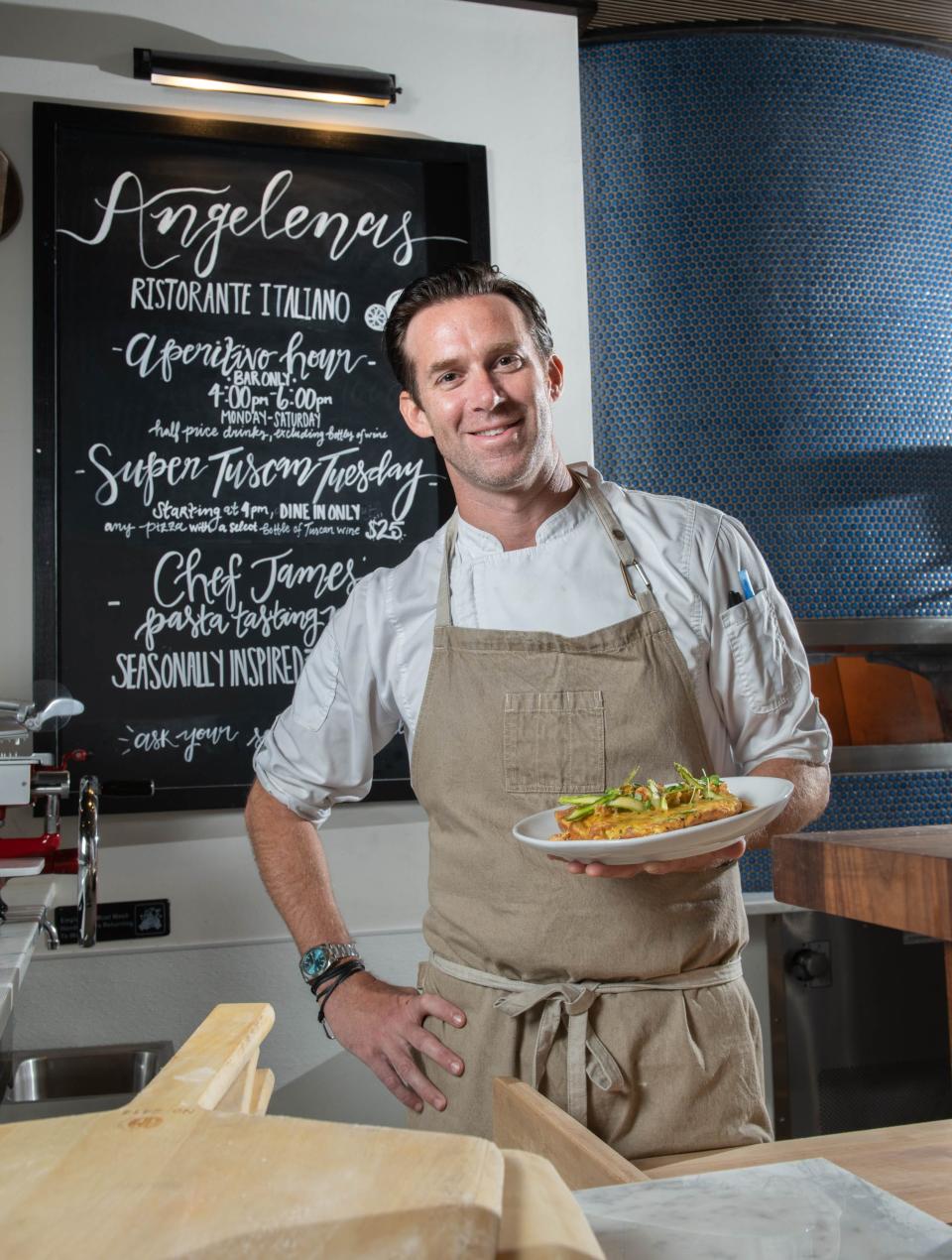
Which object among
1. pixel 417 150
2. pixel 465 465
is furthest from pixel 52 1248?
pixel 417 150

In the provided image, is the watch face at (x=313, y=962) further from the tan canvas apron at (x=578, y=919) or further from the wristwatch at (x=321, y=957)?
the tan canvas apron at (x=578, y=919)

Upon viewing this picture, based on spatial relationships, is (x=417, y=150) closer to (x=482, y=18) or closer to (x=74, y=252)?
(x=482, y=18)

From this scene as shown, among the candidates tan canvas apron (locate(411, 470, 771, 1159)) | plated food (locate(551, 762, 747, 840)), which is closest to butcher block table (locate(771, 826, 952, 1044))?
plated food (locate(551, 762, 747, 840))

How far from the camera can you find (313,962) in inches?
69.2

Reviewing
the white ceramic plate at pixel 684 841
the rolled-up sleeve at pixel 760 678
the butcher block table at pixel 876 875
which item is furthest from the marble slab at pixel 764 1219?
the rolled-up sleeve at pixel 760 678

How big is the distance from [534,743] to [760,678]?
35 cm

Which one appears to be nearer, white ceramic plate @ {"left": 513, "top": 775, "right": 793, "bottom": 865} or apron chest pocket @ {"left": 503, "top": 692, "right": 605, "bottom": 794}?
white ceramic plate @ {"left": 513, "top": 775, "right": 793, "bottom": 865}

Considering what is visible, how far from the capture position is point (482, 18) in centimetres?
288

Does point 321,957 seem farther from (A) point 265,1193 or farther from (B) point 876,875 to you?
(A) point 265,1193

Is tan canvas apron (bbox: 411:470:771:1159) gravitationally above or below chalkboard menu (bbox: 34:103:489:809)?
below

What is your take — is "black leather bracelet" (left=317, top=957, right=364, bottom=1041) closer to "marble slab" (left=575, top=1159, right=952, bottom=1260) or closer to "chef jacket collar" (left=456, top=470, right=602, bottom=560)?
"chef jacket collar" (left=456, top=470, right=602, bottom=560)

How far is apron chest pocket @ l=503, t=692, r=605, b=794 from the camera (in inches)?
63.1

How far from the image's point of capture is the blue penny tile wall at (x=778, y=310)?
2.80 meters

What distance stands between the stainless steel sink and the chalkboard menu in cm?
53
